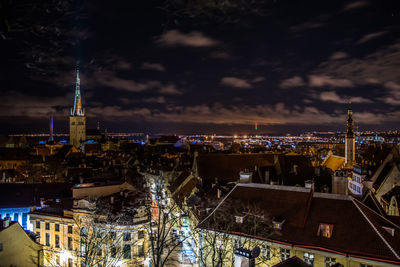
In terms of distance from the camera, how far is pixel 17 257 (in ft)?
105

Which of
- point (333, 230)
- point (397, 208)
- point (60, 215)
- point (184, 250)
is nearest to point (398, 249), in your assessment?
point (333, 230)

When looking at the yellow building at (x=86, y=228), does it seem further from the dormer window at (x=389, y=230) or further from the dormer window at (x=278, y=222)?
the dormer window at (x=389, y=230)

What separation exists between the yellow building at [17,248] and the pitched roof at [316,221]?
62.3ft

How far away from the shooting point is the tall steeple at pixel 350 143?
247 feet

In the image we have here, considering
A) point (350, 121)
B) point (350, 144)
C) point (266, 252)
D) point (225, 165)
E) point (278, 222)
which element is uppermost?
point (350, 121)

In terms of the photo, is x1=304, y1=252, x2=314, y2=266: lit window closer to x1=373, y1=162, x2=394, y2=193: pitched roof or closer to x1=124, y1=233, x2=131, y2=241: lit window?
x1=124, y1=233, x2=131, y2=241: lit window

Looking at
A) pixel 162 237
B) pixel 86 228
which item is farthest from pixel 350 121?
pixel 162 237

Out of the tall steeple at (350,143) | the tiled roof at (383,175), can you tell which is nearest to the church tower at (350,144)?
the tall steeple at (350,143)

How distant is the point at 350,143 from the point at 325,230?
60.0m

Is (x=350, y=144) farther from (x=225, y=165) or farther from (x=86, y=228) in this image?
(x=86, y=228)

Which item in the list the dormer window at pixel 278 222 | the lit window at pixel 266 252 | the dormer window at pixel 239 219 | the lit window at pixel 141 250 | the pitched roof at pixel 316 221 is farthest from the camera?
the lit window at pixel 141 250

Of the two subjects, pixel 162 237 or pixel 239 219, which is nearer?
pixel 162 237

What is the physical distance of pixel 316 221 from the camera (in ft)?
85.7

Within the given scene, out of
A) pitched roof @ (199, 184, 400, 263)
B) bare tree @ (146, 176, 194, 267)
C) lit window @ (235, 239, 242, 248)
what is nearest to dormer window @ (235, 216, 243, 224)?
pitched roof @ (199, 184, 400, 263)
